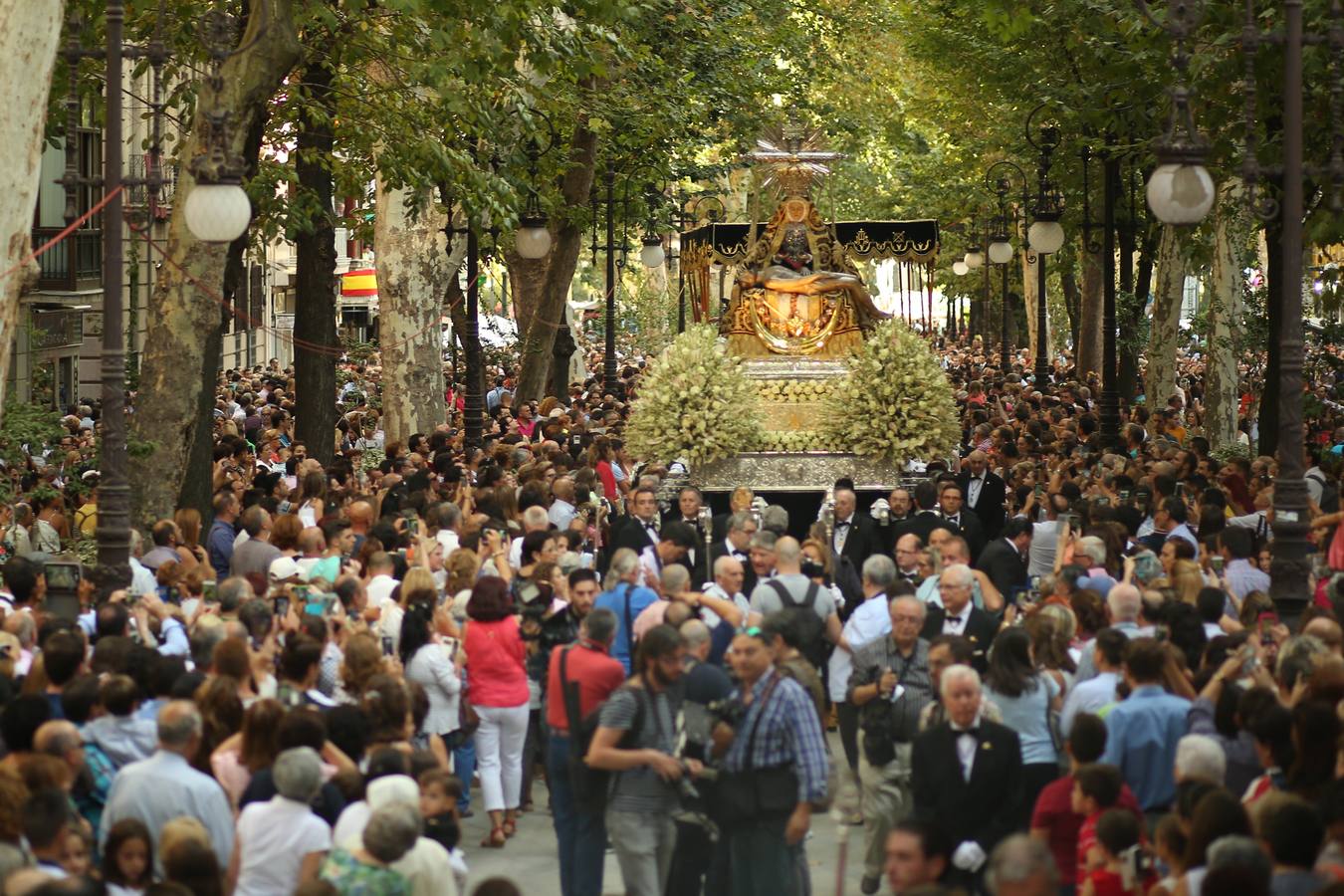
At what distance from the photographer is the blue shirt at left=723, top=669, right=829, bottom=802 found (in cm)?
959

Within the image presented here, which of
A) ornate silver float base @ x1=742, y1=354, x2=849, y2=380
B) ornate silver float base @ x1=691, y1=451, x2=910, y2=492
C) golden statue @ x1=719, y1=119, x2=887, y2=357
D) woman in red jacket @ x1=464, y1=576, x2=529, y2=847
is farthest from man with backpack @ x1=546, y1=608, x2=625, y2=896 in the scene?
golden statue @ x1=719, y1=119, x2=887, y2=357

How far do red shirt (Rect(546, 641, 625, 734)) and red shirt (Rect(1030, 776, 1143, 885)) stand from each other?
2.20 meters

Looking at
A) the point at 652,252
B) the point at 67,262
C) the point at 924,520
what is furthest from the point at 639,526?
Result: the point at 67,262

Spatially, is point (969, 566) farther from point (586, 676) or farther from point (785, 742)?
point (785, 742)

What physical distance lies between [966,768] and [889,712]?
1719 mm

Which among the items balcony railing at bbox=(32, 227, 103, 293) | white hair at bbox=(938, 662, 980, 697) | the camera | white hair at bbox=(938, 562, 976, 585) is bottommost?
the camera

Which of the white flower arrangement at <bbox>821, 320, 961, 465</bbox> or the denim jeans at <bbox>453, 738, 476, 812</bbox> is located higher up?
the white flower arrangement at <bbox>821, 320, 961, 465</bbox>

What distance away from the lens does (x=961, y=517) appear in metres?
17.6

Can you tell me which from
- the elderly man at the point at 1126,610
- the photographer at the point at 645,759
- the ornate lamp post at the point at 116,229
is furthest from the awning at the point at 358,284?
the photographer at the point at 645,759

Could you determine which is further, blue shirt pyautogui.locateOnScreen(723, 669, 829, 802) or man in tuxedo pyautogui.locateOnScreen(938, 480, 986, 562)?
man in tuxedo pyautogui.locateOnScreen(938, 480, 986, 562)

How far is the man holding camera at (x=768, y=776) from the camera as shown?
9609mm

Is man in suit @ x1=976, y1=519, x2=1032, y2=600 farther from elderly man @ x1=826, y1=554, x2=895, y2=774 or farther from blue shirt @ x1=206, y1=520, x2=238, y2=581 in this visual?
blue shirt @ x1=206, y1=520, x2=238, y2=581

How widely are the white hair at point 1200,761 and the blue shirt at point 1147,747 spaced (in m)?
0.92

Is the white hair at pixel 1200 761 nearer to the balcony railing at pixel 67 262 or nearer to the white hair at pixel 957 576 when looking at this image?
the white hair at pixel 957 576
